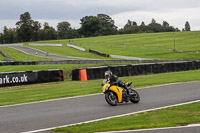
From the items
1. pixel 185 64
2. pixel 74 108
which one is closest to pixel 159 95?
pixel 74 108

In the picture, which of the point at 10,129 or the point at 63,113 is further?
the point at 63,113

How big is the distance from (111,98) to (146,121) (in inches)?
144

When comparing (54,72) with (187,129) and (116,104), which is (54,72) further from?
(187,129)

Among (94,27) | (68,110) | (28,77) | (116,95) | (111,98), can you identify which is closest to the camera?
(68,110)

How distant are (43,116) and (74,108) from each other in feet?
5.38

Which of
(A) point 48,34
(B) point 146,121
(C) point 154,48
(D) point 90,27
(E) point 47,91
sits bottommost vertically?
(E) point 47,91

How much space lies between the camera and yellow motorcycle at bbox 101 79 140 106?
1220 cm

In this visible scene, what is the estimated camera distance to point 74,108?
12.0 m

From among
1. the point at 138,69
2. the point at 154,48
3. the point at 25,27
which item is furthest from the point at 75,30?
the point at 138,69

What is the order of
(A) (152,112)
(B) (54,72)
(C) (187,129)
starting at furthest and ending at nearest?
1. (B) (54,72)
2. (A) (152,112)
3. (C) (187,129)

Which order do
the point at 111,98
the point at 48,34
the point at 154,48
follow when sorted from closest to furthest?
the point at 111,98 < the point at 154,48 < the point at 48,34

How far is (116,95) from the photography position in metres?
12.5

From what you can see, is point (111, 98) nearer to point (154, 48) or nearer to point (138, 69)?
point (138, 69)

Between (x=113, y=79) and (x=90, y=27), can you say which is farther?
(x=90, y=27)
